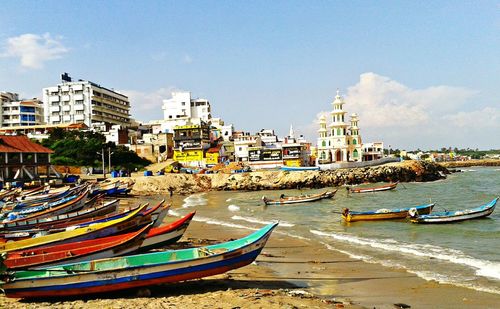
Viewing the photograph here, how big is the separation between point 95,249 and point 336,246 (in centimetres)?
1095

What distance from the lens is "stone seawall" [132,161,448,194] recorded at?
5045cm

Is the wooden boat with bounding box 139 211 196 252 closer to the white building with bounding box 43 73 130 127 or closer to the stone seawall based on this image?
the stone seawall

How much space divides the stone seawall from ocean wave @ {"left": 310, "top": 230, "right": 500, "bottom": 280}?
32236 millimetres

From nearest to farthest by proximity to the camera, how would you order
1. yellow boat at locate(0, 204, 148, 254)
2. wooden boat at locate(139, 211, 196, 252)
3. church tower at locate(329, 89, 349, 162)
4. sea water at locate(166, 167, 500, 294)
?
yellow boat at locate(0, 204, 148, 254)
wooden boat at locate(139, 211, 196, 252)
sea water at locate(166, 167, 500, 294)
church tower at locate(329, 89, 349, 162)

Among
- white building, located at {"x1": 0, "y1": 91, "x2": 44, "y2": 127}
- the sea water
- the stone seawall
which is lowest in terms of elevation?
the sea water

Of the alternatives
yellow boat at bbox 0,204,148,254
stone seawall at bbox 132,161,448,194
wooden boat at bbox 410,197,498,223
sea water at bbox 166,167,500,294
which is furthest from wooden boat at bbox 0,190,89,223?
stone seawall at bbox 132,161,448,194

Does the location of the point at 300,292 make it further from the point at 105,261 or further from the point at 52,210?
the point at 52,210

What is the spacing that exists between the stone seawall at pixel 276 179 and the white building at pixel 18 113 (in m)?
52.5

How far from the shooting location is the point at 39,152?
4722 cm

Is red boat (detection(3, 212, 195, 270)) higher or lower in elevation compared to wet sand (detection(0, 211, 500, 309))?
higher

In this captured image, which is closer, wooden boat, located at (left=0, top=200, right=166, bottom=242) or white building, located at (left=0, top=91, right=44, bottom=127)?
wooden boat, located at (left=0, top=200, right=166, bottom=242)

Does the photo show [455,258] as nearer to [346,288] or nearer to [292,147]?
[346,288]

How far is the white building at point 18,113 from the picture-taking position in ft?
289

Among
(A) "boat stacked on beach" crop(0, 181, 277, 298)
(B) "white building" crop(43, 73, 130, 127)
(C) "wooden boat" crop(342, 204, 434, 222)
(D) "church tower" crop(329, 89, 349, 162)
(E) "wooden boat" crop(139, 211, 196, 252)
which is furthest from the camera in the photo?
(B) "white building" crop(43, 73, 130, 127)
